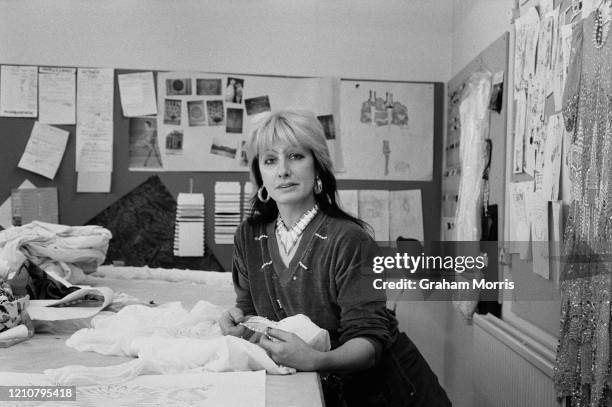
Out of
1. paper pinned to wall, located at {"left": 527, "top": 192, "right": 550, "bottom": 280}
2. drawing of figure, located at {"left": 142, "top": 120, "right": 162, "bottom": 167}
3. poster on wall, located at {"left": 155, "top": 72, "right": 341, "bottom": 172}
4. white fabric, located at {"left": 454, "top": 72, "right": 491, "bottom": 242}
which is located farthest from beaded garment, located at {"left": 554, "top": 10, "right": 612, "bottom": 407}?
drawing of figure, located at {"left": 142, "top": 120, "right": 162, "bottom": 167}

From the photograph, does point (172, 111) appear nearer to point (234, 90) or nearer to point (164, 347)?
point (234, 90)

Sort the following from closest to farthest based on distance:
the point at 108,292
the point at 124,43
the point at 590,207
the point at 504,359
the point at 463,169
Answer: the point at 590,207, the point at 108,292, the point at 504,359, the point at 463,169, the point at 124,43

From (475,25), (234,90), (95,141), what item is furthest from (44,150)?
(475,25)

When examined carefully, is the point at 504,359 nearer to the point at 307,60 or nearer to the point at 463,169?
the point at 463,169

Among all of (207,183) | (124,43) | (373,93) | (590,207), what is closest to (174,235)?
(207,183)

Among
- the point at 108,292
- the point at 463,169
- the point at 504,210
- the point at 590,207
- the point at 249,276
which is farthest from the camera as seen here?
the point at 463,169

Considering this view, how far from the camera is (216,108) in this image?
2.80 m

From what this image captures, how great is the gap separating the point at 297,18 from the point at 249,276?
6.12 feet

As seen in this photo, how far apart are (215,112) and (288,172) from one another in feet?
5.50

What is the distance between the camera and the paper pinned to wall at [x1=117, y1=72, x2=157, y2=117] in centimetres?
277

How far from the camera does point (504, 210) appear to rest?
77.1 inches

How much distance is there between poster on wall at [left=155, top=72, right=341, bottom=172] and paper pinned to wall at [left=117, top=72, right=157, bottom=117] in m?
0.05

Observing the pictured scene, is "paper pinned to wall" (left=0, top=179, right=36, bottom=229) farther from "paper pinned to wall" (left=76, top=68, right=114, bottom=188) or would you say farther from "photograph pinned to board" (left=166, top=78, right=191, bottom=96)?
"photograph pinned to board" (left=166, top=78, right=191, bottom=96)

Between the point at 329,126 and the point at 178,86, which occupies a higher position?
the point at 178,86
